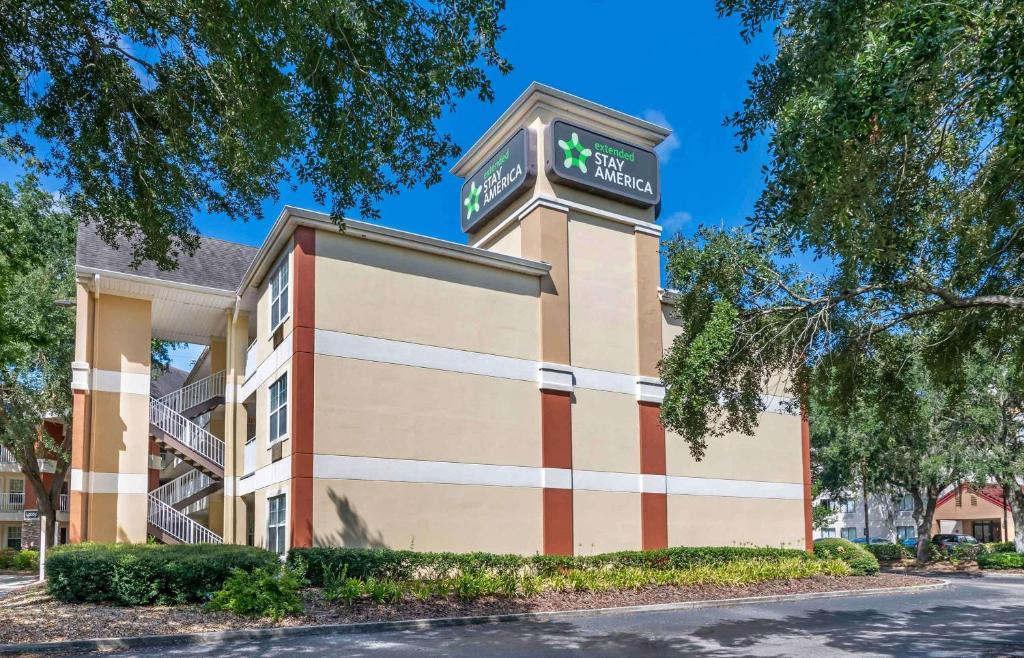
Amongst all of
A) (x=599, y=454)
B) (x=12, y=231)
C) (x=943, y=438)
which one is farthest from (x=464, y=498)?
(x=943, y=438)

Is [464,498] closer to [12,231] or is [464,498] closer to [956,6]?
[12,231]

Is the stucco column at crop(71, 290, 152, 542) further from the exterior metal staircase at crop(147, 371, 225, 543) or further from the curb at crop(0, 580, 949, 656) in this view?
the curb at crop(0, 580, 949, 656)

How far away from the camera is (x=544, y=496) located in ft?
70.1

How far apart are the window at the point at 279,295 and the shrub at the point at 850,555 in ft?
57.7

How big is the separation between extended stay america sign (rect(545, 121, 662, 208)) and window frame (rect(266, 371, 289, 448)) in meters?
9.16

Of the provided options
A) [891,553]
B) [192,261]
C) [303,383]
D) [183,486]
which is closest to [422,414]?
[303,383]

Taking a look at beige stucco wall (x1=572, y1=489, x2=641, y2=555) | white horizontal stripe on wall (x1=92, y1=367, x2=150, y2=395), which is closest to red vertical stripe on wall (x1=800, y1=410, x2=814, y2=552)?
beige stucco wall (x1=572, y1=489, x2=641, y2=555)

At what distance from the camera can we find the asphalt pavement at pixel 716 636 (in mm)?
12359

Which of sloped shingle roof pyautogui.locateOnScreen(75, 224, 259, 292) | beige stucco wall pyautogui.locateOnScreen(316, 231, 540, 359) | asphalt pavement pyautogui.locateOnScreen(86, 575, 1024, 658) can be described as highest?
sloped shingle roof pyautogui.locateOnScreen(75, 224, 259, 292)

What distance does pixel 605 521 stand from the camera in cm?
2238

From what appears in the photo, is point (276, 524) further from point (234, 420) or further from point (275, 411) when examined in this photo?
point (234, 420)

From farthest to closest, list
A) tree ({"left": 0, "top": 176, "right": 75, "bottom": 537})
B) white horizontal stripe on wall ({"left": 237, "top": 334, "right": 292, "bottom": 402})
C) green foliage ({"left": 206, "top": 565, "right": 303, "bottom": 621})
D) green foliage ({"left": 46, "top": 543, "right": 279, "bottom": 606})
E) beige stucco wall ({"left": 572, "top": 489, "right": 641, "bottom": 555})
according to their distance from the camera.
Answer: tree ({"left": 0, "top": 176, "right": 75, "bottom": 537}), beige stucco wall ({"left": 572, "top": 489, "right": 641, "bottom": 555}), white horizontal stripe on wall ({"left": 237, "top": 334, "right": 292, "bottom": 402}), green foliage ({"left": 46, "top": 543, "right": 279, "bottom": 606}), green foliage ({"left": 206, "top": 565, "right": 303, "bottom": 621})

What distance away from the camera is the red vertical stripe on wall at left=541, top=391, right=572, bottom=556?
21297mm

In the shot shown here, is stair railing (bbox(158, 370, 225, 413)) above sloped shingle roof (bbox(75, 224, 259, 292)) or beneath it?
beneath
